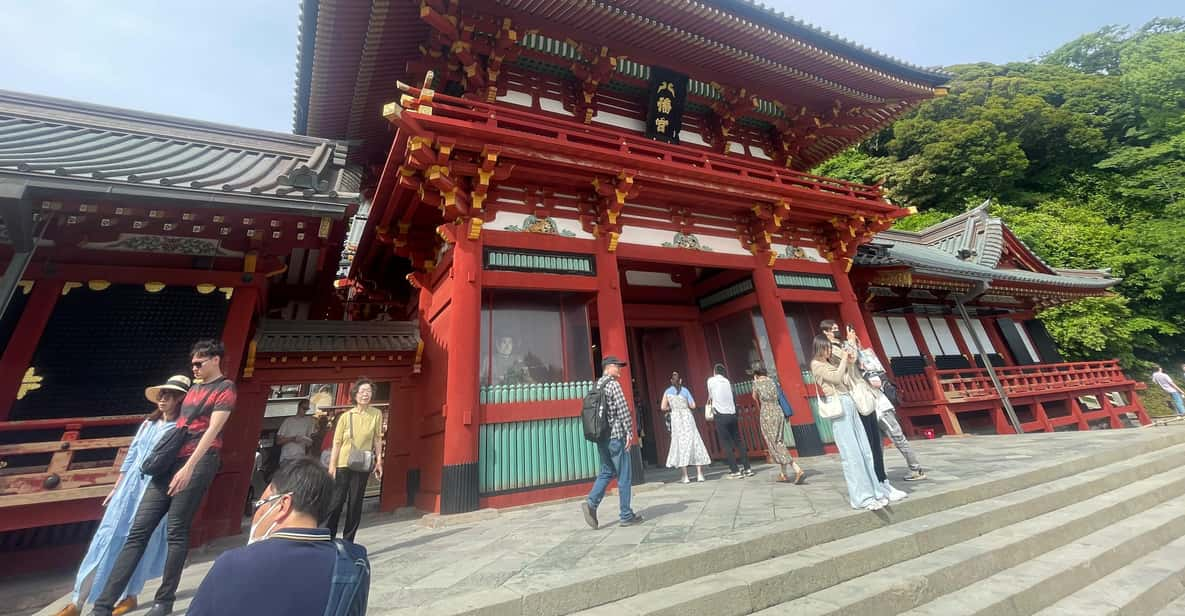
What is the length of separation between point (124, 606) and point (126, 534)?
0.47 m

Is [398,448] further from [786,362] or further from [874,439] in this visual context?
[786,362]

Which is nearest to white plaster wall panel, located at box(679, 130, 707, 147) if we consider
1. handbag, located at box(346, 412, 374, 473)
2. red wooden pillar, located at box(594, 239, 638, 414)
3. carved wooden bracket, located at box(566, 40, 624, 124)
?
carved wooden bracket, located at box(566, 40, 624, 124)

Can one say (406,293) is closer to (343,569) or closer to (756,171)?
(756,171)

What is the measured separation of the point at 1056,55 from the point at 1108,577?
51795mm

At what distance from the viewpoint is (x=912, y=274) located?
10266 millimetres

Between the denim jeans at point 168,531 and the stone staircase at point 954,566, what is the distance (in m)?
2.33

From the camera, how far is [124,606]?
295cm

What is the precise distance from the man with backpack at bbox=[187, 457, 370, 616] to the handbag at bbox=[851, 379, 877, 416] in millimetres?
4200

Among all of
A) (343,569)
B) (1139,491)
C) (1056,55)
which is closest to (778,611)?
(343,569)

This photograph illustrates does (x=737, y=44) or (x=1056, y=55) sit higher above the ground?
(x=1056, y=55)

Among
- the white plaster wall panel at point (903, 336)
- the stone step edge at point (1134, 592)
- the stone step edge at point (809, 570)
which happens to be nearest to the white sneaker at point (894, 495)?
the stone step edge at point (809, 570)

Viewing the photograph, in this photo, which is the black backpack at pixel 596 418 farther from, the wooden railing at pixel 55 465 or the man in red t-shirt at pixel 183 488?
the wooden railing at pixel 55 465

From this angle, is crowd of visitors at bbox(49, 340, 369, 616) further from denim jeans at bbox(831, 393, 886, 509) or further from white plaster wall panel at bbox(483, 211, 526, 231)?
denim jeans at bbox(831, 393, 886, 509)

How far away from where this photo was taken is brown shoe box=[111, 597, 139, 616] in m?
2.92
